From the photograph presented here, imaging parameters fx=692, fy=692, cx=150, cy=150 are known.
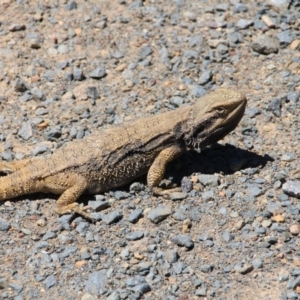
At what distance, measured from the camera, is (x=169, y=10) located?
1183 centimetres

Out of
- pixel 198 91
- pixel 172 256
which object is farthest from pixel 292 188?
pixel 198 91

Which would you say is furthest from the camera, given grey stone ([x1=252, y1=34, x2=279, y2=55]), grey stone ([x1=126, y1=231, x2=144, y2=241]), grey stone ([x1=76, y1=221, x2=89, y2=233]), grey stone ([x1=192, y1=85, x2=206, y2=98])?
grey stone ([x1=252, y1=34, x2=279, y2=55])

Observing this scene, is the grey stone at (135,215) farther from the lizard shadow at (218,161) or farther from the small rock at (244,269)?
the small rock at (244,269)

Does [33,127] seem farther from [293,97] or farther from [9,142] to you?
[293,97]

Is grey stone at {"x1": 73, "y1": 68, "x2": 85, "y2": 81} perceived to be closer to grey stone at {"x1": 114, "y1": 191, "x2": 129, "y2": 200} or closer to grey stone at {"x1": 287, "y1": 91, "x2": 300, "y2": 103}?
grey stone at {"x1": 114, "y1": 191, "x2": 129, "y2": 200}

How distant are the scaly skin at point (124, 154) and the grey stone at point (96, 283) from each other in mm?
982

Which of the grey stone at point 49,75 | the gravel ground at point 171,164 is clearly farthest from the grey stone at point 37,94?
the grey stone at point 49,75

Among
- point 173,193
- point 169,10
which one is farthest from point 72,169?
point 169,10

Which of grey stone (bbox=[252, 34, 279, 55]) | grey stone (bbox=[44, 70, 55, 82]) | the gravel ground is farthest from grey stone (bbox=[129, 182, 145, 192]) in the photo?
grey stone (bbox=[252, 34, 279, 55])

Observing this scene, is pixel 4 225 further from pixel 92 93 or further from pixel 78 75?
pixel 78 75

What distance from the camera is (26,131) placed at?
980 centimetres

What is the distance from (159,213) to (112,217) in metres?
0.57

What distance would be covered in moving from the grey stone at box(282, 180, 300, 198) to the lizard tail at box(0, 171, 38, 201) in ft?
10.2

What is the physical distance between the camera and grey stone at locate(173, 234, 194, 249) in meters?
8.00
